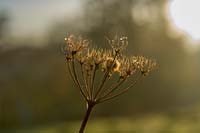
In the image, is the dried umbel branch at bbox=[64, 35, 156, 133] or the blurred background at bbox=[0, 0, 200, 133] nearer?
the dried umbel branch at bbox=[64, 35, 156, 133]

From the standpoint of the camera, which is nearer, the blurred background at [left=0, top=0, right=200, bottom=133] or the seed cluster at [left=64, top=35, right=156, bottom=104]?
the seed cluster at [left=64, top=35, right=156, bottom=104]

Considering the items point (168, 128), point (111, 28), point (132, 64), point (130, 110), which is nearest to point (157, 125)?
point (168, 128)

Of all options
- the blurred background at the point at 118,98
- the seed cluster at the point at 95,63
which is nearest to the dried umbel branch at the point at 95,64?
the seed cluster at the point at 95,63

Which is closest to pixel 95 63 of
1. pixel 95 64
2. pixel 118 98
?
pixel 95 64

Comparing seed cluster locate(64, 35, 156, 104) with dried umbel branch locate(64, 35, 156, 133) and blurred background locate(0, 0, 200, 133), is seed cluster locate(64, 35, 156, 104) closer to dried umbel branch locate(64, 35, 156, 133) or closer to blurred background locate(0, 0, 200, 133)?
dried umbel branch locate(64, 35, 156, 133)

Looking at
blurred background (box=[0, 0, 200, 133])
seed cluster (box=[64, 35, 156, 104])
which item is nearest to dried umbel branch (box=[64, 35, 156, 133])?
seed cluster (box=[64, 35, 156, 104])

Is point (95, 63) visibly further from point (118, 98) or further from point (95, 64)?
point (118, 98)

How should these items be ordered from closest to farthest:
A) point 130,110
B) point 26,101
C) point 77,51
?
point 77,51
point 26,101
point 130,110

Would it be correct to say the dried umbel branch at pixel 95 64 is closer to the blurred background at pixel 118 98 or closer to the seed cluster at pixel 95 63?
the seed cluster at pixel 95 63

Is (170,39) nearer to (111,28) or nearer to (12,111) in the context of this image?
(111,28)

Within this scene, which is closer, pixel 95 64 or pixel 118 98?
pixel 95 64

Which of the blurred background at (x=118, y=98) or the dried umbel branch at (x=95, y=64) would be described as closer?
the dried umbel branch at (x=95, y=64)
